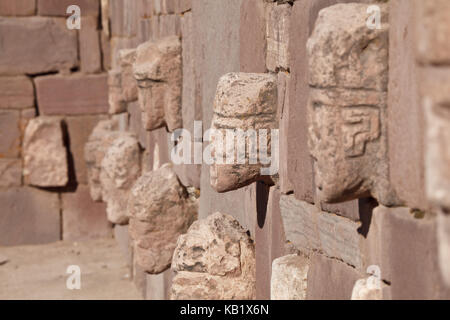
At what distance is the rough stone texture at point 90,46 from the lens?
Answer: 9070mm

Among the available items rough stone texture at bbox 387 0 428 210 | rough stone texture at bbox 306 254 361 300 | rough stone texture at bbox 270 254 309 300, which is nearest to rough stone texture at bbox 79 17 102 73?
rough stone texture at bbox 270 254 309 300

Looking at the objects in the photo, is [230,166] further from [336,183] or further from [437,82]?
[437,82]

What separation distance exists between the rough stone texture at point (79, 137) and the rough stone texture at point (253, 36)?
568 centimetres

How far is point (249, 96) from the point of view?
308cm

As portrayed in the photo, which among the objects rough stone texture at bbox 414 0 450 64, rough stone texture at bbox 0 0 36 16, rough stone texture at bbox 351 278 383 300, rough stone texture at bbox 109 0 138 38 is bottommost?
rough stone texture at bbox 351 278 383 300

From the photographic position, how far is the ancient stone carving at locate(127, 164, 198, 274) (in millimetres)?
5078

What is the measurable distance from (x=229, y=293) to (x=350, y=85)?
5.37 ft

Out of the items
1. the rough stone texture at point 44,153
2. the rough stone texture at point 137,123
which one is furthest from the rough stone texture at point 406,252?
the rough stone texture at point 44,153

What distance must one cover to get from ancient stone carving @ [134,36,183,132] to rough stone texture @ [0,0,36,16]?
159 inches

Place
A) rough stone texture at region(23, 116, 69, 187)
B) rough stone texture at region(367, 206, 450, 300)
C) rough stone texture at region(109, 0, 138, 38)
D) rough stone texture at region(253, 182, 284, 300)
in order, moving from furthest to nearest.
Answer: rough stone texture at region(23, 116, 69, 187)
rough stone texture at region(109, 0, 138, 38)
rough stone texture at region(253, 182, 284, 300)
rough stone texture at region(367, 206, 450, 300)

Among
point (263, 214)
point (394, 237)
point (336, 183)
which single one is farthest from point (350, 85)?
point (263, 214)

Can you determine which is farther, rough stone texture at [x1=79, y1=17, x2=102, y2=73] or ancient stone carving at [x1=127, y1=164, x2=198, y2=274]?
rough stone texture at [x1=79, y1=17, x2=102, y2=73]

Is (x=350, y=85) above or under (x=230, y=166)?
above

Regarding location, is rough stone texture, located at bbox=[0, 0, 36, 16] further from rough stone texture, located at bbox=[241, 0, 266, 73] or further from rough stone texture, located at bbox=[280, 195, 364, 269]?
rough stone texture, located at bbox=[280, 195, 364, 269]
